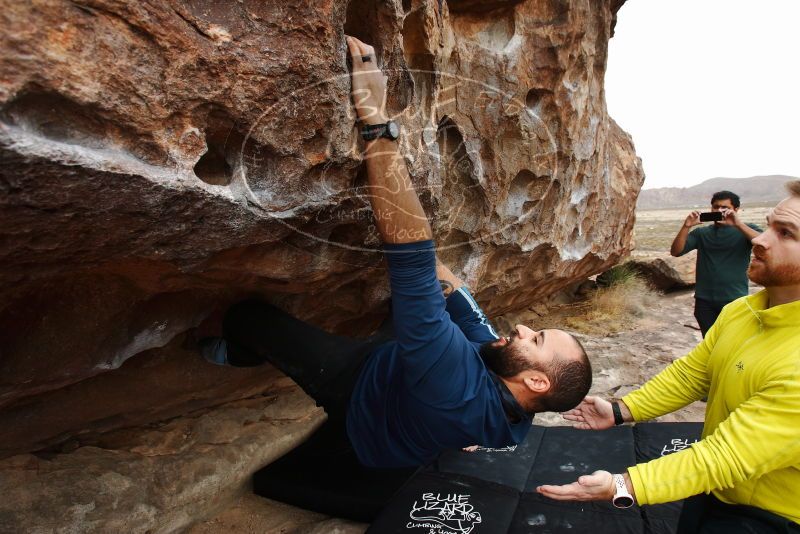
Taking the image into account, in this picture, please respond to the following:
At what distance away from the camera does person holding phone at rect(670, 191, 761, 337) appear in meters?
3.90

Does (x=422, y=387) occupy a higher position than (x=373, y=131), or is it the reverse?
(x=373, y=131)

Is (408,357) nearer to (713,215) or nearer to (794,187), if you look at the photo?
(794,187)

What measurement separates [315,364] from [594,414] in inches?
49.5

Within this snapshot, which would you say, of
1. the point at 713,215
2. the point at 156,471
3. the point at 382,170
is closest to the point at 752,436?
the point at 382,170

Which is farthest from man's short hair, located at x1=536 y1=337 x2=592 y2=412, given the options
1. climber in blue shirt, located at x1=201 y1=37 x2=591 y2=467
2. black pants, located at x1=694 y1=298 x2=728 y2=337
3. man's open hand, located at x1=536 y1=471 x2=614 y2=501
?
black pants, located at x1=694 y1=298 x2=728 y2=337

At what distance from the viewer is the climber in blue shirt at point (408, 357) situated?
1.68 meters

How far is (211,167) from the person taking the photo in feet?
5.29

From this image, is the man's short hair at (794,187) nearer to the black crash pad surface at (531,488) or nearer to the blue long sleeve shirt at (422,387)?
the blue long sleeve shirt at (422,387)

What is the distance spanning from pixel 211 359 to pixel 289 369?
0.48m

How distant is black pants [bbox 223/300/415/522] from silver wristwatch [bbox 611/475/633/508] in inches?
41.8

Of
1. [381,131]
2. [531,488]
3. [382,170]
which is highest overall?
[381,131]

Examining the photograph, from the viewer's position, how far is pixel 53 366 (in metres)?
1.97

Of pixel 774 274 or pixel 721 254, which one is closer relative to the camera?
pixel 774 274

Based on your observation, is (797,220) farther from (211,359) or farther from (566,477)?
(211,359)
